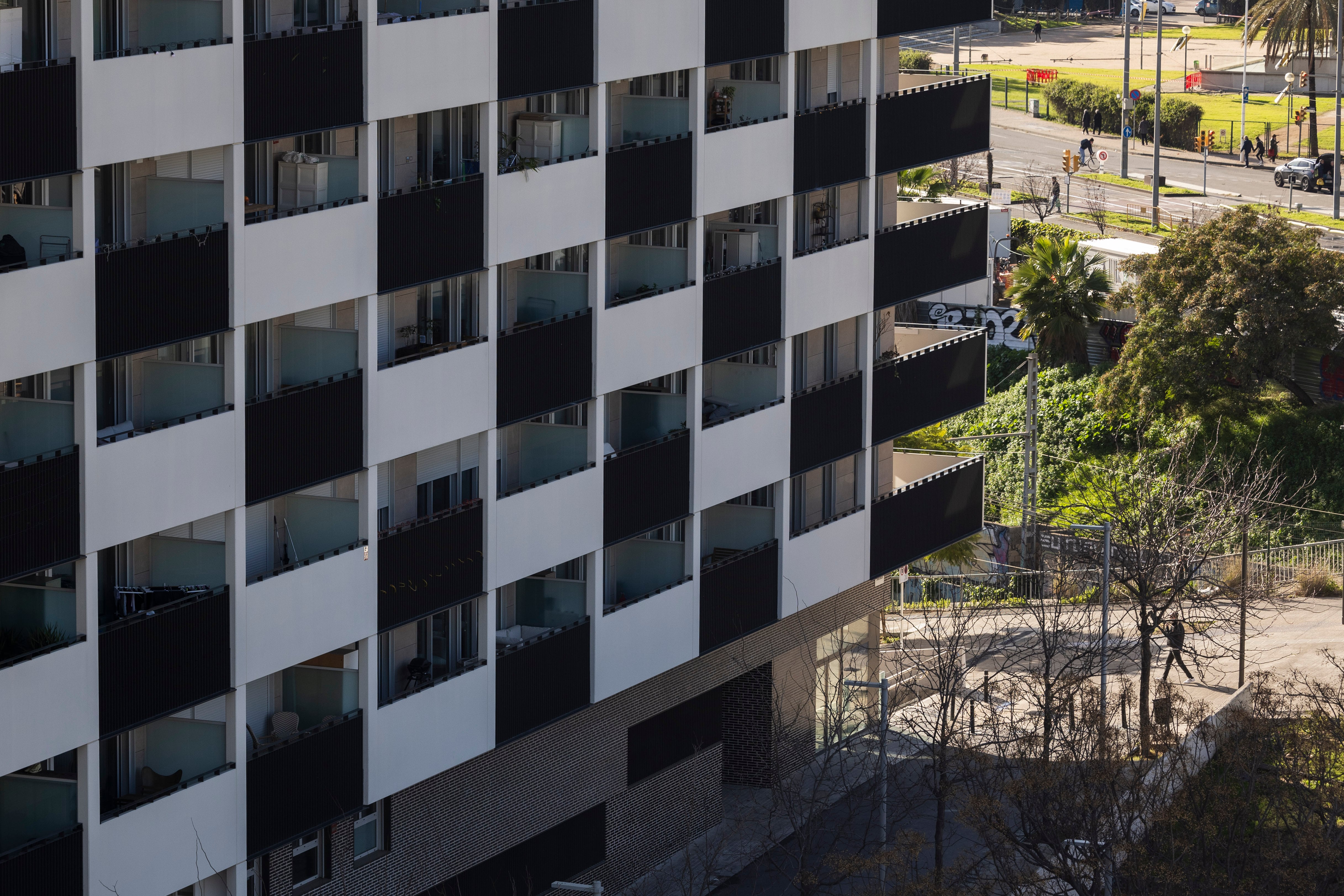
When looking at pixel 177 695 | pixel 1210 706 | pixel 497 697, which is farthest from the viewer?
pixel 1210 706

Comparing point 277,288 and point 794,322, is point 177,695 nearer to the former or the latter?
point 277,288

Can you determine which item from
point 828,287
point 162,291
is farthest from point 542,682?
point 162,291

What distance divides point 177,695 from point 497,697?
745 cm

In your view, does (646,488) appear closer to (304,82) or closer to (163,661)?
(304,82)

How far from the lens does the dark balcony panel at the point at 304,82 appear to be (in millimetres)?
29891

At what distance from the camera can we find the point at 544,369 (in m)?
36.2

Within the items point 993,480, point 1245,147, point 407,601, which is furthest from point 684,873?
point 1245,147

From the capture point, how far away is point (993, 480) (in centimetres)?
7744

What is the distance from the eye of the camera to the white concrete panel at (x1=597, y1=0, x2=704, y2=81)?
36.2 meters

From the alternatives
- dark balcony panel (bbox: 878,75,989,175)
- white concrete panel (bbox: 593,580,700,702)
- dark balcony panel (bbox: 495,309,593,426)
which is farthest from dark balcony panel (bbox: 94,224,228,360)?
dark balcony panel (bbox: 878,75,989,175)

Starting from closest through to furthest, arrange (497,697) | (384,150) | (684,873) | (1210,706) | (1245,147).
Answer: (384,150), (497,697), (684,873), (1210,706), (1245,147)

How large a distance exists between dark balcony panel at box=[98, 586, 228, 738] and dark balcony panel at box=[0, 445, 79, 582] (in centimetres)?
151

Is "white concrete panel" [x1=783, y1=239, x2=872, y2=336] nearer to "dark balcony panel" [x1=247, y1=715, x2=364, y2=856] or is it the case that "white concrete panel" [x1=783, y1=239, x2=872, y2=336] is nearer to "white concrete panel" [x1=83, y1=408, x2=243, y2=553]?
"dark balcony panel" [x1=247, y1=715, x2=364, y2=856]

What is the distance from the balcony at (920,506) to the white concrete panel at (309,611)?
51.6 feet
